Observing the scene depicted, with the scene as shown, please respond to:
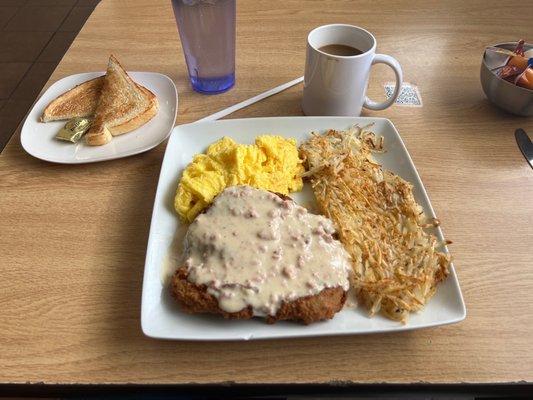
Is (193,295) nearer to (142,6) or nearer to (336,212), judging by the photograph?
(336,212)

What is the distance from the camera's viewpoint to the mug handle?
141 cm

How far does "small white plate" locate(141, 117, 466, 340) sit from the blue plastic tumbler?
34 cm

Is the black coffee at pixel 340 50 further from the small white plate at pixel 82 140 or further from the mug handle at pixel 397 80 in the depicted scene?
the small white plate at pixel 82 140

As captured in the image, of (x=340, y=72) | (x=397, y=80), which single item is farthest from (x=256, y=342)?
(x=397, y=80)

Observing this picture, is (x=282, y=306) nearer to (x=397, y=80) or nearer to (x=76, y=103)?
(x=397, y=80)

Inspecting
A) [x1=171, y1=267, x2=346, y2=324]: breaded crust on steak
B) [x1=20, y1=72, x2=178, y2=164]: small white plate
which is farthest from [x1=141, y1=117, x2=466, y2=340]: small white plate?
[x1=20, y1=72, x2=178, y2=164]: small white plate

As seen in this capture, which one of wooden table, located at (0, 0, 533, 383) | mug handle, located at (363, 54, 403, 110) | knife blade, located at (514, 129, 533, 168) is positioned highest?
mug handle, located at (363, 54, 403, 110)

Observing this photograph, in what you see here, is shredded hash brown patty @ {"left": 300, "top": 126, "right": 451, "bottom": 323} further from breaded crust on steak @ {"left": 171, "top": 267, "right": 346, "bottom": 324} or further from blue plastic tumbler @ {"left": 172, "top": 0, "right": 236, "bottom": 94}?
blue plastic tumbler @ {"left": 172, "top": 0, "right": 236, "bottom": 94}

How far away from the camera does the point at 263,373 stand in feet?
2.98

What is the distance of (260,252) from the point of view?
1027 millimetres

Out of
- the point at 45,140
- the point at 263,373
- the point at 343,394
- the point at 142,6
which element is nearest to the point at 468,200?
the point at 343,394

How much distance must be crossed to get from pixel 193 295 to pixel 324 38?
41.7 inches

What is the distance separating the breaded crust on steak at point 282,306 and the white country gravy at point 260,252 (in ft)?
0.05

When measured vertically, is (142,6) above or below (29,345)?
above
